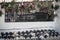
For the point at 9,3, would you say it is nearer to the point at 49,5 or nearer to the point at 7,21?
the point at 7,21

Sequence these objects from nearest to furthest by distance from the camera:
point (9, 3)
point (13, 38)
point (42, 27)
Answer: point (13, 38) → point (9, 3) → point (42, 27)

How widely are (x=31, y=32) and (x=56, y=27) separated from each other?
0.32 metres

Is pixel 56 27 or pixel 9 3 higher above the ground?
pixel 9 3

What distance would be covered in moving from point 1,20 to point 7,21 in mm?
69

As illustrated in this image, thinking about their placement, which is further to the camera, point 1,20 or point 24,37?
point 1,20

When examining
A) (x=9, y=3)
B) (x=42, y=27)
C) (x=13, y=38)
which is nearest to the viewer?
(x=13, y=38)

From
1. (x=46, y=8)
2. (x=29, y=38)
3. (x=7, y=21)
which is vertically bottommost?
(x=29, y=38)

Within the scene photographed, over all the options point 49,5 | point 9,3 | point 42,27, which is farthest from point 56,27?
point 9,3

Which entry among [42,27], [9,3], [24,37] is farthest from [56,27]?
[9,3]

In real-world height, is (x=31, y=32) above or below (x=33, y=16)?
below

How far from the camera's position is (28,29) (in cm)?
221

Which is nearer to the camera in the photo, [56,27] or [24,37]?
[24,37]

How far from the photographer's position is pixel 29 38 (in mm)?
1983

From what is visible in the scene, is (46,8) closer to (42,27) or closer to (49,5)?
(49,5)
